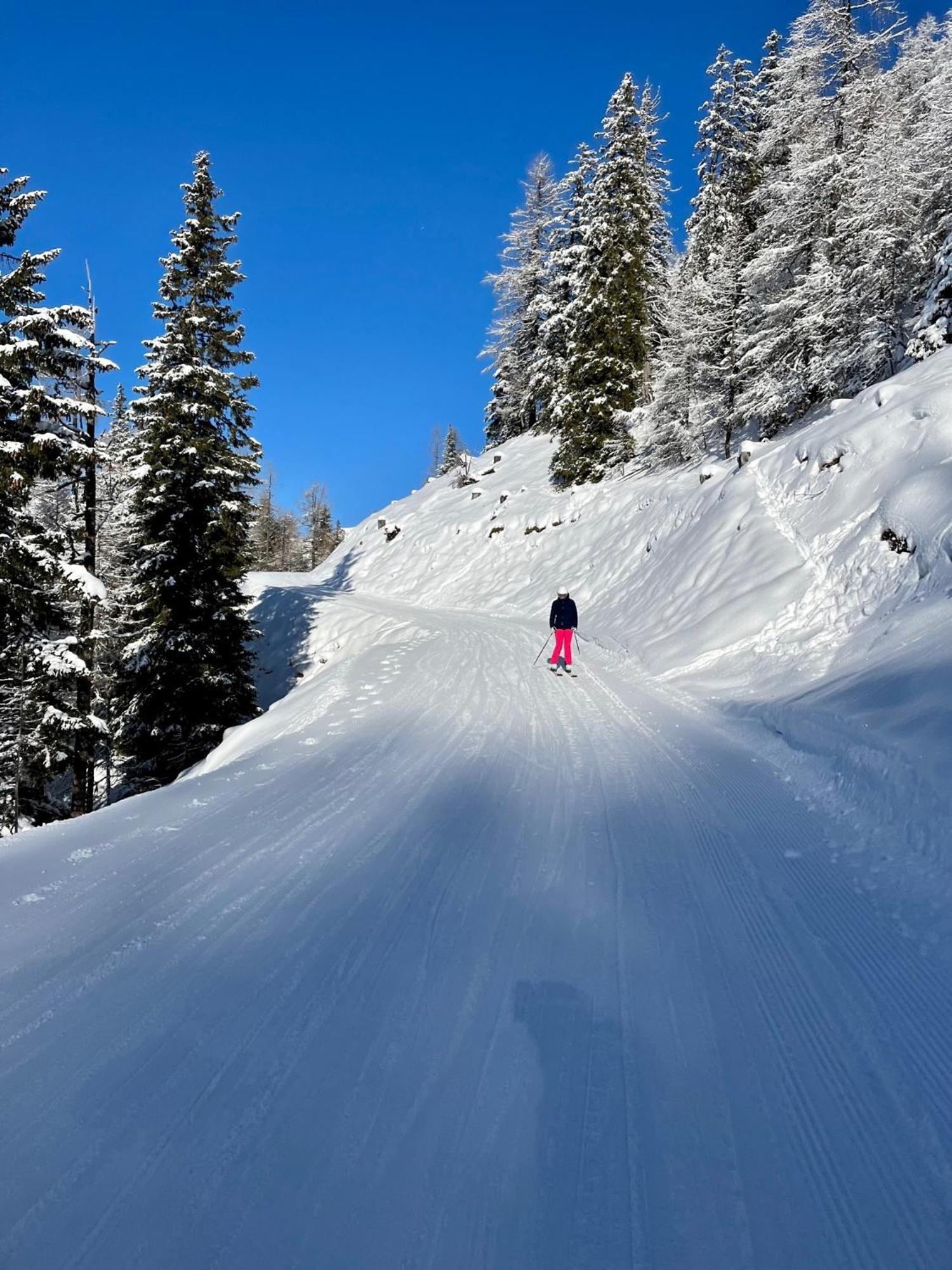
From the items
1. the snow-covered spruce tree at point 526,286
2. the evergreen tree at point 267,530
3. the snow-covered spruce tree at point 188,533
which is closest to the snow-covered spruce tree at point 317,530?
the evergreen tree at point 267,530

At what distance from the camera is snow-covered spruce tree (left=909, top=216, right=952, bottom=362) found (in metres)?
14.0

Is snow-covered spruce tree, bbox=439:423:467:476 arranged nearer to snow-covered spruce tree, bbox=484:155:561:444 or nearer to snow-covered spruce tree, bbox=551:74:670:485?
snow-covered spruce tree, bbox=484:155:561:444

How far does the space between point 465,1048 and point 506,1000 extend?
34 centimetres

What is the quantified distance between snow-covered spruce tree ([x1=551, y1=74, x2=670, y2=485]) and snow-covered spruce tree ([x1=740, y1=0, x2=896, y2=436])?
7.53 m

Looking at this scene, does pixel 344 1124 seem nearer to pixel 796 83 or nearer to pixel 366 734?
pixel 366 734

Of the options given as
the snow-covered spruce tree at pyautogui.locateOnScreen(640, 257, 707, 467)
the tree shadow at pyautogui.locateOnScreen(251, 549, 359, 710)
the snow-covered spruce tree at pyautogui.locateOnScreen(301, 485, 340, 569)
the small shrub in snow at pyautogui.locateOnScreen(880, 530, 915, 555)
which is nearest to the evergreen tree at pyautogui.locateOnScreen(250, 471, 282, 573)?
the snow-covered spruce tree at pyautogui.locateOnScreen(301, 485, 340, 569)

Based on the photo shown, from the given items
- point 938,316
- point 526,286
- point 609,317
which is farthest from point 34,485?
point 526,286

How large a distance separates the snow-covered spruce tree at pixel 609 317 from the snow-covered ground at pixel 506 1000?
23121mm

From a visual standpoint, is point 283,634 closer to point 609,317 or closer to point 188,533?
point 188,533

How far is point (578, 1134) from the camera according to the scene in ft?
6.98

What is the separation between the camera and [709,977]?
9.80 ft

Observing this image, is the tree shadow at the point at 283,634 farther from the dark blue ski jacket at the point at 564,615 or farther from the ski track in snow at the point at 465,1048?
the ski track in snow at the point at 465,1048

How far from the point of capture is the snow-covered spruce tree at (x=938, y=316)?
46.0 ft

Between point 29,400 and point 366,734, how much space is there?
29.9 ft
